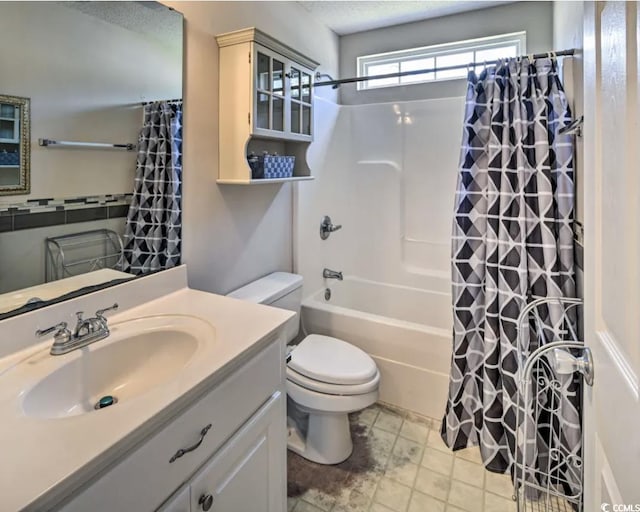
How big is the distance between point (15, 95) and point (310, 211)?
1.66 metres

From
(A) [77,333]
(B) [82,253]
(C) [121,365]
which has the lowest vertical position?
(C) [121,365]

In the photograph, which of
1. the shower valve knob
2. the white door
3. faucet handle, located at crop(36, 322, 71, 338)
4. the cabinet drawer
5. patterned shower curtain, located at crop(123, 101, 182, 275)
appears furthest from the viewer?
the shower valve knob

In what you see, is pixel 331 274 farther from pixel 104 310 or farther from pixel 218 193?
pixel 104 310

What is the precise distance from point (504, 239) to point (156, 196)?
4.72ft

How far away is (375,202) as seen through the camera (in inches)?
113

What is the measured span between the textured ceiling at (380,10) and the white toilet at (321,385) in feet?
5.36

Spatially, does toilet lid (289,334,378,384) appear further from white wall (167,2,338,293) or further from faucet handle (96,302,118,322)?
faucet handle (96,302,118,322)

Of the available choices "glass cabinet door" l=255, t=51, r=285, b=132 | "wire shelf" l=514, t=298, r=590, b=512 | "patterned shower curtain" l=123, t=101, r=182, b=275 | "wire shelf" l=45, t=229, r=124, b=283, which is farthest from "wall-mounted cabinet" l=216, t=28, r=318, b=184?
"wire shelf" l=514, t=298, r=590, b=512

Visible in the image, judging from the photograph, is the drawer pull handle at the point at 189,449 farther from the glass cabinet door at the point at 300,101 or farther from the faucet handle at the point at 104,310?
the glass cabinet door at the point at 300,101

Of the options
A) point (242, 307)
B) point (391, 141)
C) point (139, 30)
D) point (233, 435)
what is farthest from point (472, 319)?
point (139, 30)

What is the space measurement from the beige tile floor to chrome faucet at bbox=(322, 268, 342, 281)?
3.43ft

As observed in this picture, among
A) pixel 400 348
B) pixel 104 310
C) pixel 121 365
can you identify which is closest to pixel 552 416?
pixel 400 348

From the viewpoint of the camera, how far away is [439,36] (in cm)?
255

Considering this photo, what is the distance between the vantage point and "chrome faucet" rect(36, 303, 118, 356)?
41.6 inches
